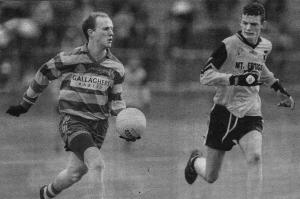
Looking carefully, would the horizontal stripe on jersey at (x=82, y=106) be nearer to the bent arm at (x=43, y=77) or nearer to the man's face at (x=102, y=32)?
the bent arm at (x=43, y=77)

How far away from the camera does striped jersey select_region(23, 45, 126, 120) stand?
9289 millimetres

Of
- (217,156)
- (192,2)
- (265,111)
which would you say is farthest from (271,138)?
(217,156)

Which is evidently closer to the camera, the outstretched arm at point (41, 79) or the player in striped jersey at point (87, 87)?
the player in striped jersey at point (87, 87)

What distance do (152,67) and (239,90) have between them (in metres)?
8.39

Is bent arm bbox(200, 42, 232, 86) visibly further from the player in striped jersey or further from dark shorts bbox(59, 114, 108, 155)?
dark shorts bbox(59, 114, 108, 155)

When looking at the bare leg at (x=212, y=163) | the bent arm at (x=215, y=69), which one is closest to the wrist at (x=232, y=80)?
the bent arm at (x=215, y=69)

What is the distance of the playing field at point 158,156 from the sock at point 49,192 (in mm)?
820

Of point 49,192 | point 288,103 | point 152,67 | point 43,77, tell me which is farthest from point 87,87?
point 152,67

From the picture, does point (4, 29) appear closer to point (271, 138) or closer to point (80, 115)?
point (271, 138)

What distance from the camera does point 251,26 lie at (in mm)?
9562

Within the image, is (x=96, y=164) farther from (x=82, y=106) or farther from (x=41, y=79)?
(x=41, y=79)

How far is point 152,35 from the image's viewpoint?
18.7 metres

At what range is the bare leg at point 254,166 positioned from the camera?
914 centimetres

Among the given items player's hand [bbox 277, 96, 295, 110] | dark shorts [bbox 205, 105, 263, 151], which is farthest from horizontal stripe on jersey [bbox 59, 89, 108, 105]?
player's hand [bbox 277, 96, 295, 110]
